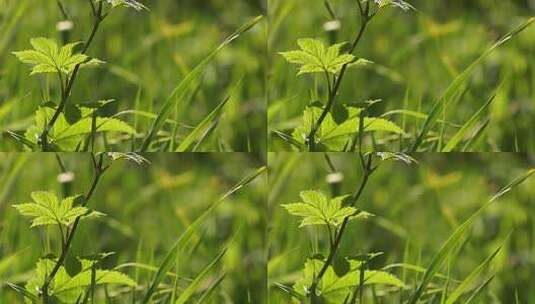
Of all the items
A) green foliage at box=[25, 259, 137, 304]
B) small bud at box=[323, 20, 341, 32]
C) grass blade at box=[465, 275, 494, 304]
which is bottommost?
grass blade at box=[465, 275, 494, 304]

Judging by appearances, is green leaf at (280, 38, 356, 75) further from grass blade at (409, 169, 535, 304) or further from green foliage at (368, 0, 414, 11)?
grass blade at (409, 169, 535, 304)

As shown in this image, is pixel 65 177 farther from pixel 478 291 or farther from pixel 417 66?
pixel 478 291

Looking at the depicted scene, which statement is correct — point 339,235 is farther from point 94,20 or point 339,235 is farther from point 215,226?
point 94,20

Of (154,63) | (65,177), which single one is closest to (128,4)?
(154,63)

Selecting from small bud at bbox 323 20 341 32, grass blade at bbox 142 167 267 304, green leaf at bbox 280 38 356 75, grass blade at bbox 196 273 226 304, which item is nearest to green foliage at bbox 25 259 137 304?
grass blade at bbox 142 167 267 304

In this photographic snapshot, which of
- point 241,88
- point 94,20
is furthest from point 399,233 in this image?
point 94,20

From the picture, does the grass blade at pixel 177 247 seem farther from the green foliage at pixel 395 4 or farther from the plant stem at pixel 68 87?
the green foliage at pixel 395 4
